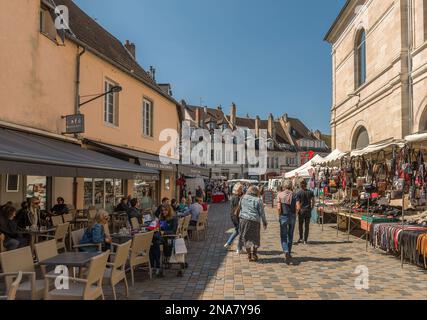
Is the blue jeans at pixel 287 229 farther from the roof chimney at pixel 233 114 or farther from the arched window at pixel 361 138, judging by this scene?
the roof chimney at pixel 233 114

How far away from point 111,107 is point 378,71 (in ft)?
35.0

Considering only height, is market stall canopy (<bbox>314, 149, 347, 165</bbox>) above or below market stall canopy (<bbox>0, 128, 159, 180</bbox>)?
above

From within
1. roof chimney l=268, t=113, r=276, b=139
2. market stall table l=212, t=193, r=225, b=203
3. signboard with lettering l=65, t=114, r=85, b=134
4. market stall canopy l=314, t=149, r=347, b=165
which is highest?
roof chimney l=268, t=113, r=276, b=139

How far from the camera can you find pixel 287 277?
668 centimetres

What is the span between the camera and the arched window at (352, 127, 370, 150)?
722 inches

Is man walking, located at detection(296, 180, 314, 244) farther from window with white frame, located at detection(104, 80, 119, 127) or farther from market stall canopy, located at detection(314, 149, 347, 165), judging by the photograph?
window with white frame, located at detection(104, 80, 119, 127)

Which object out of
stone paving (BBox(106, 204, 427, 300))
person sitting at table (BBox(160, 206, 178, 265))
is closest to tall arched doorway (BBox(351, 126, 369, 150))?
stone paving (BBox(106, 204, 427, 300))

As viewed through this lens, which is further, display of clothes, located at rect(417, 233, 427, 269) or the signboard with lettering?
the signboard with lettering

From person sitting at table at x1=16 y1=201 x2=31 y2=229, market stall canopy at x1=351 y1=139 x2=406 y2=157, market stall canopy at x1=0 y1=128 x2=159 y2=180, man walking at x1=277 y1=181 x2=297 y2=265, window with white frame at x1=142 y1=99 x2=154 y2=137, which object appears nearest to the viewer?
market stall canopy at x1=0 y1=128 x2=159 y2=180

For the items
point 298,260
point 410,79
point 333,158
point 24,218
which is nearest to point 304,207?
point 333,158

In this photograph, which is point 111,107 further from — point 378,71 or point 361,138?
point 361,138

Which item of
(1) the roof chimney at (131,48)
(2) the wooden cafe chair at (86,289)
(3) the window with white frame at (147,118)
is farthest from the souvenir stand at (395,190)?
(1) the roof chimney at (131,48)

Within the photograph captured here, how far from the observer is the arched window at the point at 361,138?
18.3 meters

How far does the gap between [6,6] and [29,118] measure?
2.53 metres
